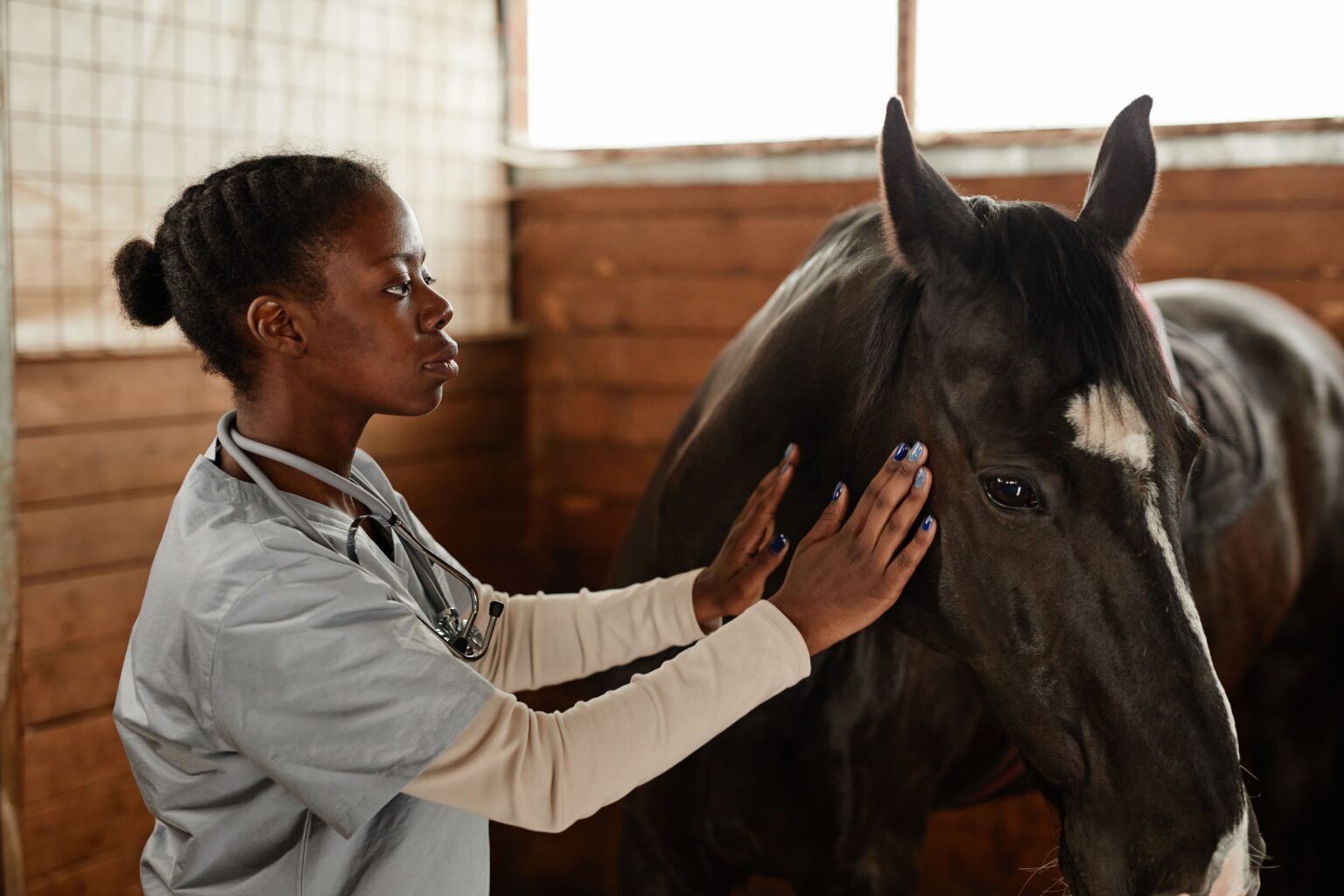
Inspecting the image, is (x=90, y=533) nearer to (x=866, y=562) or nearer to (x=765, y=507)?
(x=765, y=507)

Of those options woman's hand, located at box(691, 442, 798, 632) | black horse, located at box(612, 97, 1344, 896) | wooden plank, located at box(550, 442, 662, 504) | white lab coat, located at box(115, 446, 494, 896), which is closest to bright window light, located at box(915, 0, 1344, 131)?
black horse, located at box(612, 97, 1344, 896)

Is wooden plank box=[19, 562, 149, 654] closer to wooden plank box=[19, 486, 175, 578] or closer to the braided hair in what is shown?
wooden plank box=[19, 486, 175, 578]

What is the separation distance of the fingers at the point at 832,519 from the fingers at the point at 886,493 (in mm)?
38

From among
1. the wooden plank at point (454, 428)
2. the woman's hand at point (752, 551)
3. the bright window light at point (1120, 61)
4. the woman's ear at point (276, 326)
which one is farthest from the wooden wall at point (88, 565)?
the bright window light at point (1120, 61)

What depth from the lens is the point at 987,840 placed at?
2512 mm

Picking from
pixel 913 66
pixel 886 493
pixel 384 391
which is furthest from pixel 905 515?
pixel 913 66

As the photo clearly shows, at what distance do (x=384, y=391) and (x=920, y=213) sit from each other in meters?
0.51

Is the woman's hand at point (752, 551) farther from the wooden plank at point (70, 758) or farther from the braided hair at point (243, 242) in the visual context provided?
the wooden plank at point (70, 758)

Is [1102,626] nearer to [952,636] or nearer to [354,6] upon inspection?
[952,636]

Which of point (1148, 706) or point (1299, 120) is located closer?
point (1148, 706)

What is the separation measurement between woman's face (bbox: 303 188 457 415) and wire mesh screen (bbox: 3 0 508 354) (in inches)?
21.1

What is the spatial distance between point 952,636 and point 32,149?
5.84 ft

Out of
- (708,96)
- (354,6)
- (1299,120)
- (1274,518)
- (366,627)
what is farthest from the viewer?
(708,96)

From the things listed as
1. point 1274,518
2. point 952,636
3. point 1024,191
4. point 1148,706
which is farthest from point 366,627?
point 1024,191
